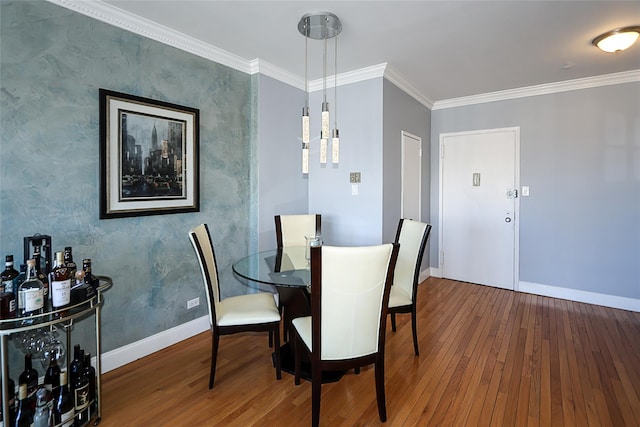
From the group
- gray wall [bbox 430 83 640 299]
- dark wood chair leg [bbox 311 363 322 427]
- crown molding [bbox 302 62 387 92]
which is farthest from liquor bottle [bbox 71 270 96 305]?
gray wall [bbox 430 83 640 299]

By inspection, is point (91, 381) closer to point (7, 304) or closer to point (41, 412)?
point (41, 412)

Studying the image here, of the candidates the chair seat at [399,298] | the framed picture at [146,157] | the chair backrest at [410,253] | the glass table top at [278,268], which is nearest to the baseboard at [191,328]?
the glass table top at [278,268]

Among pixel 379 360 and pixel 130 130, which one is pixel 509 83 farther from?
pixel 130 130

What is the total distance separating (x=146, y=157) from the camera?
248 centimetres

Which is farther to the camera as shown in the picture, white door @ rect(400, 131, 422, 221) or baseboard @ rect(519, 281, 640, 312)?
white door @ rect(400, 131, 422, 221)

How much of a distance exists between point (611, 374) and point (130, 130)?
3763 millimetres

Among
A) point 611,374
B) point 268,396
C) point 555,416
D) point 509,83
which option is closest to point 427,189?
point 509,83

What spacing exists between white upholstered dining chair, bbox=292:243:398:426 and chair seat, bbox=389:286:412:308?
0.66 m

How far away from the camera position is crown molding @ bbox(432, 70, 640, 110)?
11.4 feet

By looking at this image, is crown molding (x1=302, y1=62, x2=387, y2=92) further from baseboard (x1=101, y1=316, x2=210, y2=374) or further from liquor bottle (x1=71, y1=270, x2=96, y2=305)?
liquor bottle (x1=71, y1=270, x2=96, y2=305)

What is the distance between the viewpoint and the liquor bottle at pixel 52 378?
1689 millimetres

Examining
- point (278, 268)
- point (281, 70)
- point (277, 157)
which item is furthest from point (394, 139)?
point (278, 268)

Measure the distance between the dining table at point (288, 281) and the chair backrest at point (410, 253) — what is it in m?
0.78

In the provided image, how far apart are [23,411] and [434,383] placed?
2.25 metres
